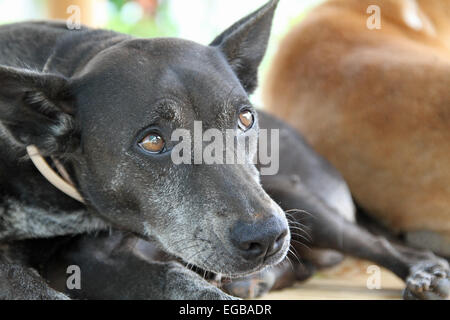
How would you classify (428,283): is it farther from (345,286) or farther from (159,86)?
(159,86)

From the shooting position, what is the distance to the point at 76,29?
8.52 feet

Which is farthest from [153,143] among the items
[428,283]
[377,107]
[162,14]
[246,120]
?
[162,14]

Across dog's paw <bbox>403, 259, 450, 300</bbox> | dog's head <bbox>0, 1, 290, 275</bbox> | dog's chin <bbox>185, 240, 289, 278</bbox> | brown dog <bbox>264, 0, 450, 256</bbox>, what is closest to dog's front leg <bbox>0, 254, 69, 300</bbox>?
dog's head <bbox>0, 1, 290, 275</bbox>

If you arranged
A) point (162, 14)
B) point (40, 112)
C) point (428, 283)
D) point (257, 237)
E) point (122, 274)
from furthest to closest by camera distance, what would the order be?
1. point (162, 14)
2. point (428, 283)
3. point (122, 274)
4. point (40, 112)
5. point (257, 237)

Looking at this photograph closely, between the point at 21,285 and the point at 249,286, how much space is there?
863 mm

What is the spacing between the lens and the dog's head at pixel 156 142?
1876mm

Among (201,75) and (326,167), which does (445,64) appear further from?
(201,75)

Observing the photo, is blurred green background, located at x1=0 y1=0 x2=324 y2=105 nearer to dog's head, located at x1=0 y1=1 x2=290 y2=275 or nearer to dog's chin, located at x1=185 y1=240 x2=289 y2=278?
dog's head, located at x1=0 y1=1 x2=290 y2=275

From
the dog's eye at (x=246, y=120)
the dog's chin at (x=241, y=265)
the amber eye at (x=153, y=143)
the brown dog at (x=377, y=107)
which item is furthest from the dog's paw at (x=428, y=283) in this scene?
the amber eye at (x=153, y=143)

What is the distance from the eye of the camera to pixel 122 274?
2271 mm

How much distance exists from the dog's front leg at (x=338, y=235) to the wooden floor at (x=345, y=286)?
9 cm

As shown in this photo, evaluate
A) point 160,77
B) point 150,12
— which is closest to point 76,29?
point 160,77

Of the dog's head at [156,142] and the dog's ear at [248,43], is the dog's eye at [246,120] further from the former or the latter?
the dog's ear at [248,43]

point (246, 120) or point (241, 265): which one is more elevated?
point (246, 120)
